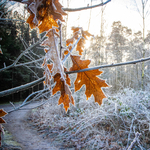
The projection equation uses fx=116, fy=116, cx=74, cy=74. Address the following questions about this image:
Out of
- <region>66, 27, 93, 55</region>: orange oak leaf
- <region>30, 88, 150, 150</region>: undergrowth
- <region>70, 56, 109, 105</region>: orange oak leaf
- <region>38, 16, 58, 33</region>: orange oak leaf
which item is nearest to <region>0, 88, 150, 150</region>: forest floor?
<region>30, 88, 150, 150</region>: undergrowth

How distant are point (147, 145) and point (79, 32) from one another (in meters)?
3.55

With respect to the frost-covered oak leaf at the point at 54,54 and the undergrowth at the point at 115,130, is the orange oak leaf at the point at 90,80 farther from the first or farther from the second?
the undergrowth at the point at 115,130

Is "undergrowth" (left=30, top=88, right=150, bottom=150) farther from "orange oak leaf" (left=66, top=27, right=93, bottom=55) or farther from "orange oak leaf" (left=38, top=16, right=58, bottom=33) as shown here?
"orange oak leaf" (left=38, top=16, right=58, bottom=33)

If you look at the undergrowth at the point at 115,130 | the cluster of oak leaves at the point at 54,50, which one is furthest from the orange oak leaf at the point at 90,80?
the undergrowth at the point at 115,130

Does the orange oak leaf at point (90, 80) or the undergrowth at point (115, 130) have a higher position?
the orange oak leaf at point (90, 80)

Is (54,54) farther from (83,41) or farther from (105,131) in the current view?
(105,131)

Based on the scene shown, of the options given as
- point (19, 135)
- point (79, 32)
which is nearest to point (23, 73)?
point (19, 135)

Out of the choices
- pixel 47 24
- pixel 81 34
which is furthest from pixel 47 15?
pixel 81 34

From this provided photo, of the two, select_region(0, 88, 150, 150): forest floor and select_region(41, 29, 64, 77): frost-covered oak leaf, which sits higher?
select_region(41, 29, 64, 77): frost-covered oak leaf

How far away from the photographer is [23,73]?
50.8ft

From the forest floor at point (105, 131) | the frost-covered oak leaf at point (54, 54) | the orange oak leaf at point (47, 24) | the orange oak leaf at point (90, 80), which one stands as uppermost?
the orange oak leaf at point (47, 24)

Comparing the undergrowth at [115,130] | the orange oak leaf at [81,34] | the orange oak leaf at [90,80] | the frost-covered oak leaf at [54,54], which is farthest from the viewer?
the undergrowth at [115,130]

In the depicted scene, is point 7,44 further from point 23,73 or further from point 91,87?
point 91,87

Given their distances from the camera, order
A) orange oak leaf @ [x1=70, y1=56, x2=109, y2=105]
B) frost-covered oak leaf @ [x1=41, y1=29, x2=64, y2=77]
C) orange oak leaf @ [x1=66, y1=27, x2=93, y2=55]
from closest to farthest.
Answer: frost-covered oak leaf @ [x1=41, y1=29, x2=64, y2=77] < orange oak leaf @ [x1=70, y1=56, x2=109, y2=105] < orange oak leaf @ [x1=66, y1=27, x2=93, y2=55]
